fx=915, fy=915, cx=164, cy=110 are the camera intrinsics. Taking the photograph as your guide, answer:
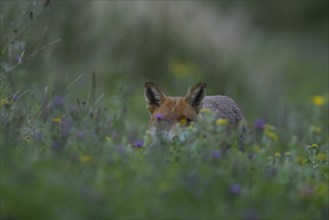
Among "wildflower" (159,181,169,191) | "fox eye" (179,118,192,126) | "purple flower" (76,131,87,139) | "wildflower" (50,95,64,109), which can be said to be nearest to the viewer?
"wildflower" (159,181,169,191)

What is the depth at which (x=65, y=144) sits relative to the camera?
612 centimetres

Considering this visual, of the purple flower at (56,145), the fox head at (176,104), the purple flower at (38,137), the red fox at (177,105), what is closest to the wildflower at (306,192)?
the purple flower at (56,145)

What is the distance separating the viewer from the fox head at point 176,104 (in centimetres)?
839

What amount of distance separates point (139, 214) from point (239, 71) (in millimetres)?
12425

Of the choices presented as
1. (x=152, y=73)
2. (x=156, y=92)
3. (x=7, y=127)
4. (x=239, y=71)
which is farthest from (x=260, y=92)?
(x=7, y=127)

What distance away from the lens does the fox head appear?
8.39 m

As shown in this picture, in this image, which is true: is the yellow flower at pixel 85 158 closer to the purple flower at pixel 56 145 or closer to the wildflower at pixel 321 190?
the purple flower at pixel 56 145

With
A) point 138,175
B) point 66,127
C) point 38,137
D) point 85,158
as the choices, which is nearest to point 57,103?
point 38,137

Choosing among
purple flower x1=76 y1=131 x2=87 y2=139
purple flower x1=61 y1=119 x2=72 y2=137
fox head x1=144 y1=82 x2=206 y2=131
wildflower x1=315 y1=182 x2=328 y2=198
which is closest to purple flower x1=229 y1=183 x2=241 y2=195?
wildflower x1=315 y1=182 x2=328 y2=198

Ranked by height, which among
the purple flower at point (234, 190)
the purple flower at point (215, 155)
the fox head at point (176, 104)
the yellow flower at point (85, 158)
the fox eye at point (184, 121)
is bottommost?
the purple flower at point (234, 190)

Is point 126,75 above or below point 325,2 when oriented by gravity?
below

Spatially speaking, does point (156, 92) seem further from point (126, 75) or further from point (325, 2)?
point (325, 2)

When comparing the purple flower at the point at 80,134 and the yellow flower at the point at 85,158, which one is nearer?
the yellow flower at the point at 85,158

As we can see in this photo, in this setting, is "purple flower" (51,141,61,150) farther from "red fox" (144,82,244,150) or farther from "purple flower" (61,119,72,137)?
"red fox" (144,82,244,150)
